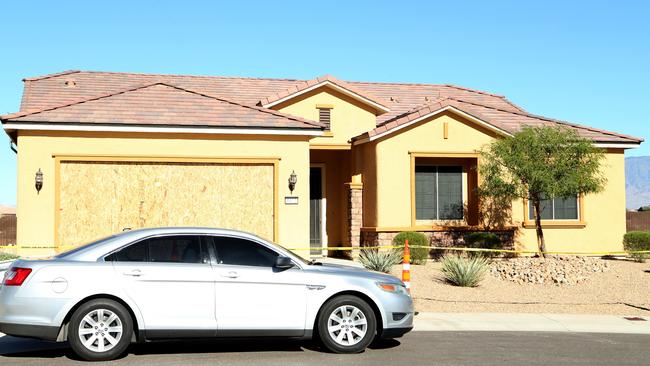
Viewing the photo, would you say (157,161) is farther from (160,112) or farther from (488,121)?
(488,121)

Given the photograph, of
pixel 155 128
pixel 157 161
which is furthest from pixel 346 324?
pixel 155 128

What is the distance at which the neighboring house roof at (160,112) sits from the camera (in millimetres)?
17203

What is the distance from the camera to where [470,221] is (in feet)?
71.3

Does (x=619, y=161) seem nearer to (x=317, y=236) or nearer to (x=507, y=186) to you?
(x=507, y=186)

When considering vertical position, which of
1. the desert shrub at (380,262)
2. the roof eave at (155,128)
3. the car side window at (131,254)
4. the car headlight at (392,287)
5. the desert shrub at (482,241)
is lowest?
the desert shrub at (380,262)

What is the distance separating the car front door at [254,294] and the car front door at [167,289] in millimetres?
145

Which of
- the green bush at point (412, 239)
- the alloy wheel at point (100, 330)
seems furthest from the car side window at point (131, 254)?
the green bush at point (412, 239)

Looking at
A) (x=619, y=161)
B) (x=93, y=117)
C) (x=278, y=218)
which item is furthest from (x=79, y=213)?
(x=619, y=161)

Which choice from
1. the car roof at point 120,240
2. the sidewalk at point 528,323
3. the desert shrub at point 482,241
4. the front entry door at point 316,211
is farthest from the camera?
the front entry door at point 316,211

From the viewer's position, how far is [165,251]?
877cm

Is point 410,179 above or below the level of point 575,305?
above

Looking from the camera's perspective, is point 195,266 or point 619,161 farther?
point 619,161

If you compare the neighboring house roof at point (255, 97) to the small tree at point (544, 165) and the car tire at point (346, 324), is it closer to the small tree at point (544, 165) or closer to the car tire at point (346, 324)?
the small tree at point (544, 165)

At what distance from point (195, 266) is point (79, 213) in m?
9.30
